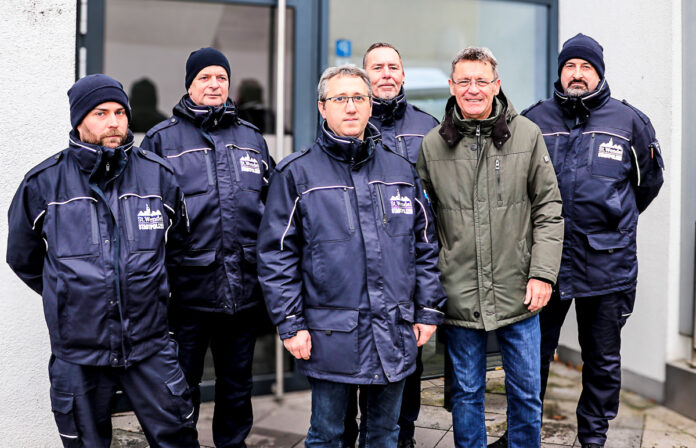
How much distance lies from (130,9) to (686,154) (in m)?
6.04

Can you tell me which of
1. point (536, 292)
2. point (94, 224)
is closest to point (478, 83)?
point (536, 292)

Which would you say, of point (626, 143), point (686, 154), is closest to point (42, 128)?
point (626, 143)

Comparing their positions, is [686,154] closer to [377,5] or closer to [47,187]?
[377,5]

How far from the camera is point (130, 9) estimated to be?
798 centimetres

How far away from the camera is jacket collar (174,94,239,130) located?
11.3ft

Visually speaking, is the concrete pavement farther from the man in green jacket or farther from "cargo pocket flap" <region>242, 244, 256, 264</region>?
"cargo pocket flap" <region>242, 244, 256, 264</region>

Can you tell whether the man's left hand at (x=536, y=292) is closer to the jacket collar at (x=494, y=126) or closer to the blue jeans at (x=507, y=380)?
the blue jeans at (x=507, y=380)

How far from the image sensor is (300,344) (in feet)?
9.25

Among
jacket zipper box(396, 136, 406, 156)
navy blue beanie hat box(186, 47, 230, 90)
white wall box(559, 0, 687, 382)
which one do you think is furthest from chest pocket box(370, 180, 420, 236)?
white wall box(559, 0, 687, 382)

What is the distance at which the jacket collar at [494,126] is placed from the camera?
126 inches

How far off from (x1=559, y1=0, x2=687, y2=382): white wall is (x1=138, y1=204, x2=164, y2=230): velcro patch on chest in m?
3.42

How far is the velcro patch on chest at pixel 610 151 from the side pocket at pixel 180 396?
2.27 meters

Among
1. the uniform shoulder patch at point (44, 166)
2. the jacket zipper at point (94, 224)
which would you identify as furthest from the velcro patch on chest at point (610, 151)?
the uniform shoulder patch at point (44, 166)

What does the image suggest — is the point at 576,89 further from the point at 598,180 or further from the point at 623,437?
the point at 623,437
